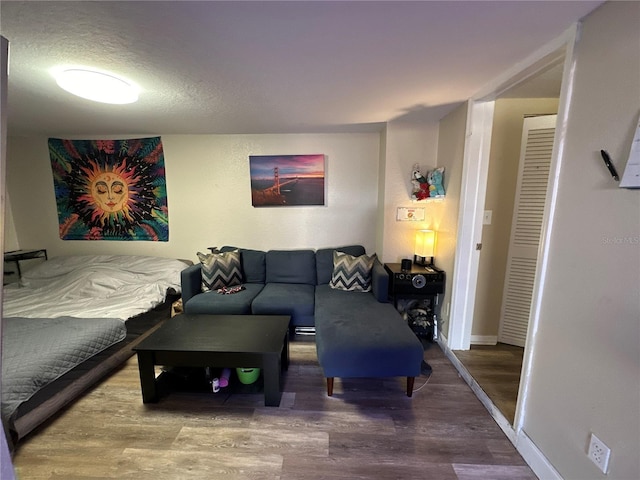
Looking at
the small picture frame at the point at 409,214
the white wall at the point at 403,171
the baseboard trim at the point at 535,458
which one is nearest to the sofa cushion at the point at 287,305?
the white wall at the point at 403,171

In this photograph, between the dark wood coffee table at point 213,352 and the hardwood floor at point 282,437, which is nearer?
the hardwood floor at point 282,437

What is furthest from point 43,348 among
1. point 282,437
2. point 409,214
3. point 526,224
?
point 526,224

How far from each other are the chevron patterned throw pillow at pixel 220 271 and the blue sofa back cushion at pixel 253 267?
91mm

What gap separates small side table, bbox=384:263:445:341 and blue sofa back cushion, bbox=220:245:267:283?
4.61 feet

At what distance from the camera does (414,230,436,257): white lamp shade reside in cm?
250

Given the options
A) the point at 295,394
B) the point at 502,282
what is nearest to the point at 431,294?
the point at 502,282

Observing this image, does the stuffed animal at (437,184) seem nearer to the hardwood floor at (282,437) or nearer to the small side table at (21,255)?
the hardwood floor at (282,437)

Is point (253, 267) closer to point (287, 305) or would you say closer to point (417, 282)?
point (287, 305)

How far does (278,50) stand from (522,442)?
2.46 metres

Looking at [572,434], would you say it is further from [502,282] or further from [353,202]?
[353,202]

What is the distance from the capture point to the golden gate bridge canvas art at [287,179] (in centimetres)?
293

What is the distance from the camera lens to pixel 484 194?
1.97m

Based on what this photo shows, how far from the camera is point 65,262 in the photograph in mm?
2900

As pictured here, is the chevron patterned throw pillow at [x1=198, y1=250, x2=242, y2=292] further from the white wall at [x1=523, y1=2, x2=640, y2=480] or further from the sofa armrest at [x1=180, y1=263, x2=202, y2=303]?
the white wall at [x1=523, y1=2, x2=640, y2=480]
